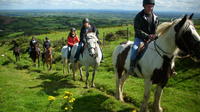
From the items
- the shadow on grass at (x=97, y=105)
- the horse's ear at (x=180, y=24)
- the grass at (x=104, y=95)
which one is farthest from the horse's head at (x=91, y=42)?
the horse's ear at (x=180, y=24)

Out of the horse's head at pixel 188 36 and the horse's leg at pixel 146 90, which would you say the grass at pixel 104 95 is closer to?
the horse's leg at pixel 146 90

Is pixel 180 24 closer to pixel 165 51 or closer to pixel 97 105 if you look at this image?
pixel 165 51

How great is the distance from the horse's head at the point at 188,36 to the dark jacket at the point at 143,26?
1776mm

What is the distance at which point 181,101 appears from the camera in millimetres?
10805

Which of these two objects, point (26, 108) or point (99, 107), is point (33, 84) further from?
point (99, 107)

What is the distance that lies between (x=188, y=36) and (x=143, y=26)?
235 centimetres

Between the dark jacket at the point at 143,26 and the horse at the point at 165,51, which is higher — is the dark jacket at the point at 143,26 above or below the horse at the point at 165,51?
above

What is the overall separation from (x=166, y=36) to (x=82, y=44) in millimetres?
8215

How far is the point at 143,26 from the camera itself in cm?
854

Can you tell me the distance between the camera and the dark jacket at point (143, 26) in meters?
8.39

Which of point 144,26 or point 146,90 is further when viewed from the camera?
point 144,26

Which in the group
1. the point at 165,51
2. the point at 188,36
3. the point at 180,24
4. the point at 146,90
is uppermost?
the point at 180,24

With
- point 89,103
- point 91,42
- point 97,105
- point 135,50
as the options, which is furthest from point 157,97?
point 91,42

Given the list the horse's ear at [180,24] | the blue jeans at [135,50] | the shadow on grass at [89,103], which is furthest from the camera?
the shadow on grass at [89,103]
